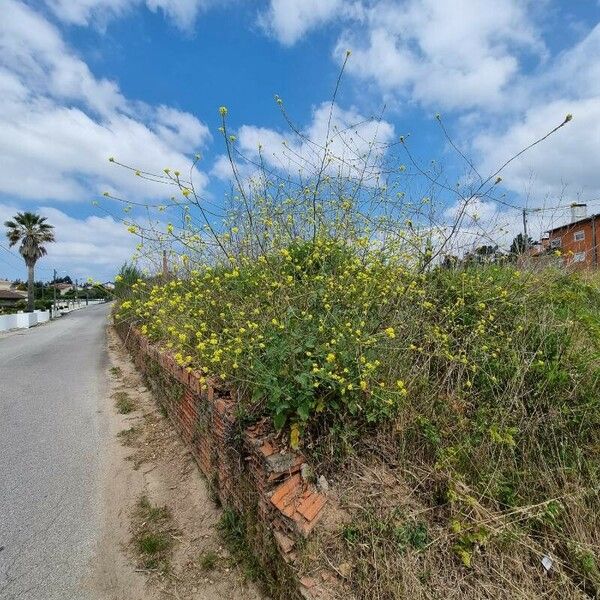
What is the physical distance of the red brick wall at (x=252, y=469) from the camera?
2283mm

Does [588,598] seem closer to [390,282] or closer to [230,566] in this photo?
[230,566]

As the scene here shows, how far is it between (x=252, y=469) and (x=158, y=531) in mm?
1106

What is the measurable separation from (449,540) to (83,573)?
2324 mm

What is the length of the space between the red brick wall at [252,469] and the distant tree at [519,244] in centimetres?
333

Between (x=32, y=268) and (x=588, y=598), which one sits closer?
(x=588, y=598)

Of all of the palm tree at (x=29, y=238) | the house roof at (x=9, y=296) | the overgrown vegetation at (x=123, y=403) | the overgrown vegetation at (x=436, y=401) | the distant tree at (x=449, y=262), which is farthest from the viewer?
the house roof at (x=9, y=296)

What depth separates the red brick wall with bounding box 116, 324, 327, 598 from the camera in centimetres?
228

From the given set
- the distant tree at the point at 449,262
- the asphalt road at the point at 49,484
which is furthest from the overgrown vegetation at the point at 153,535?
the distant tree at the point at 449,262

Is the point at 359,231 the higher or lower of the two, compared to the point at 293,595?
higher

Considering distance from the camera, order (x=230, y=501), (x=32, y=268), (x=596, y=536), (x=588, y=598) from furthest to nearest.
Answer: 1. (x=32, y=268)
2. (x=230, y=501)
3. (x=596, y=536)
4. (x=588, y=598)

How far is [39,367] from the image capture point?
9.66 meters

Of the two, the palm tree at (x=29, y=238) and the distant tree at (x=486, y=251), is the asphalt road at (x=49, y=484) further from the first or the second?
the palm tree at (x=29, y=238)

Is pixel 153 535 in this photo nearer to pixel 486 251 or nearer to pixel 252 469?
Answer: pixel 252 469

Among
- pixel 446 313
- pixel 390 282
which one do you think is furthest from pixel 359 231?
pixel 446 313
